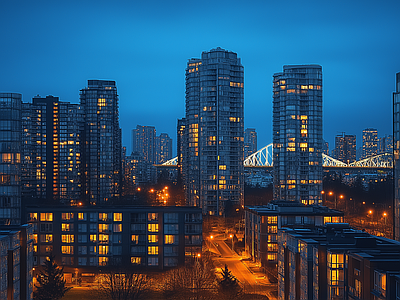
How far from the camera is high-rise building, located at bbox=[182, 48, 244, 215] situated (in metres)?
86.1

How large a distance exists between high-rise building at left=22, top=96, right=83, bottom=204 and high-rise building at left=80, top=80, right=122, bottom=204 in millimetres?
3069

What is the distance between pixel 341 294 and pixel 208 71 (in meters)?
63.1

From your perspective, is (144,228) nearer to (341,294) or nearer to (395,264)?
(341,294)

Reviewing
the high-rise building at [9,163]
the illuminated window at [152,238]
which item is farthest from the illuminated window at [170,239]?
the high-rise building at [9,163]

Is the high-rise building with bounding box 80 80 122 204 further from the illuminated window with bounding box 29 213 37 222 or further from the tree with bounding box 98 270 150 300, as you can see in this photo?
the tree with bounding box 98 270 150 300

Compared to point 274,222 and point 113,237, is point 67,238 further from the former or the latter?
point 274,222

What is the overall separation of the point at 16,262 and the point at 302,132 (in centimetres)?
6429

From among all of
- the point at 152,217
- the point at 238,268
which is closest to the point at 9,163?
the point at 152,217

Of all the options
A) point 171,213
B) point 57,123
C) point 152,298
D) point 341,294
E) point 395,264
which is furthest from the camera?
point 57,123

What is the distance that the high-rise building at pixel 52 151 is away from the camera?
111438mm

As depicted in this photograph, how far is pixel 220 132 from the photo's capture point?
8681cm

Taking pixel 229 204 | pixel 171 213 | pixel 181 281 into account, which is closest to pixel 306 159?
pixel 229 204

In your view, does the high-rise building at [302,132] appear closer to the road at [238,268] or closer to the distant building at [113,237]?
the road at [238,268]

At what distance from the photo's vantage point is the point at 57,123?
117312 millimetres
